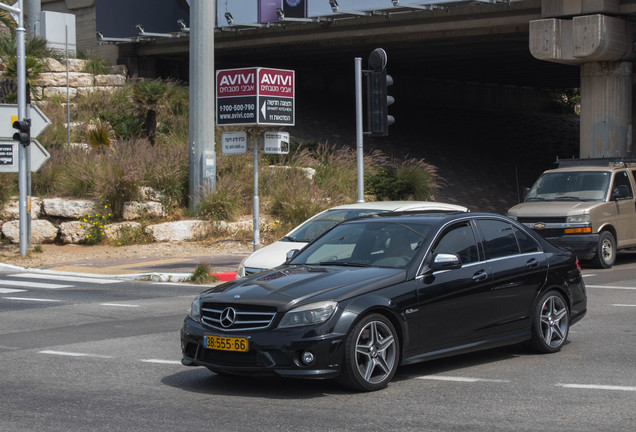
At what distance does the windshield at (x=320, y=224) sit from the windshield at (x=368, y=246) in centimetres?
479

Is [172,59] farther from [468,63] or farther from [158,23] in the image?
[468,63]

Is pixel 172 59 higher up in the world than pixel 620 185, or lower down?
higher up

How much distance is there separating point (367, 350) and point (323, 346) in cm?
47

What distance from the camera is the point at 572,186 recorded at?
18688 mm

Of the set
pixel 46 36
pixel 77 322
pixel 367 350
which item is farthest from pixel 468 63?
pixel 367 350

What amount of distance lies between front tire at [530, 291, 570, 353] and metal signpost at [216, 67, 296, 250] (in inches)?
366

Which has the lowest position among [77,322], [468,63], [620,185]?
[77,322]

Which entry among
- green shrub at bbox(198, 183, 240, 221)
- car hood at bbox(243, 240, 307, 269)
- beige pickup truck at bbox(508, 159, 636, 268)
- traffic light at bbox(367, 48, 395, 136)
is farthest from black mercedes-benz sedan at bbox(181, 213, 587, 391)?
green shrub at bbox(198, 183, 240, 221)

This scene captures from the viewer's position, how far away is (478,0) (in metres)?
27.5

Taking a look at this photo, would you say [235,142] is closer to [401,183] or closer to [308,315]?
[401,183]

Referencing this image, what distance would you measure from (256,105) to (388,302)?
1095 centimetres

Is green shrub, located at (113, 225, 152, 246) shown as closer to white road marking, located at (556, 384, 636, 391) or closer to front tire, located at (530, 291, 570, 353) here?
front tire, located at (530, 291, 570, 353)

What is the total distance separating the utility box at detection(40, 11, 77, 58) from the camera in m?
37.2

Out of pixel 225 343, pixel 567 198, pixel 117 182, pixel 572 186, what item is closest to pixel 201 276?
pixel 117 182
